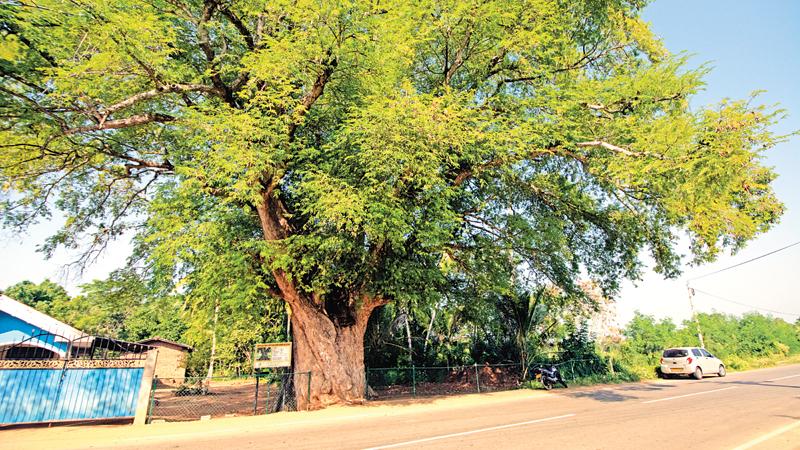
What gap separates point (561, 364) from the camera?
2033 centimetres

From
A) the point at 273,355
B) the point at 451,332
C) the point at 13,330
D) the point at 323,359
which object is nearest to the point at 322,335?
the point at 323,359

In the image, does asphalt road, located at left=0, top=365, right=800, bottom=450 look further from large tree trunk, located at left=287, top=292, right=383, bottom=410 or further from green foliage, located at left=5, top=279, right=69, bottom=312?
green foliage, located at left=5, top=279, right=69, bottom=312

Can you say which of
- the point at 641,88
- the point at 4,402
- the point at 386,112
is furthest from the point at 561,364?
the point at 4,402

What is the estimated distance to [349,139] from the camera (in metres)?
10.7

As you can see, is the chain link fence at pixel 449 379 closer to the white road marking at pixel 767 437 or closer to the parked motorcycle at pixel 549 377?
the parked motorcycle at pixel 549 377

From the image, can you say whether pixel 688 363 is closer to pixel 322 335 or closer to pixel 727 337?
pixel 322 335

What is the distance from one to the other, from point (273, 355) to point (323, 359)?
1.66m

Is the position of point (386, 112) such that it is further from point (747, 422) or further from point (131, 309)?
point (131, 309)

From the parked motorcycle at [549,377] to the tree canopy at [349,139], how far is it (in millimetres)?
5601

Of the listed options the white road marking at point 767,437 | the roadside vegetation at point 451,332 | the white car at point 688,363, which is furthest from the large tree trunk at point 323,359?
the white car at point 688,363

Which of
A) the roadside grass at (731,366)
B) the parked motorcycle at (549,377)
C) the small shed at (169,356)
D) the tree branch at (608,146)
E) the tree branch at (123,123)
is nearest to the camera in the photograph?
the tree branch at (123,123)

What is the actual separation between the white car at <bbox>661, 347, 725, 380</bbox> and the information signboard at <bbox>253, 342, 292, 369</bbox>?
21404 millimetres

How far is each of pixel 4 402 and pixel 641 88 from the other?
18040 mm

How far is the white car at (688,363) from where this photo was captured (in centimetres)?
2144
